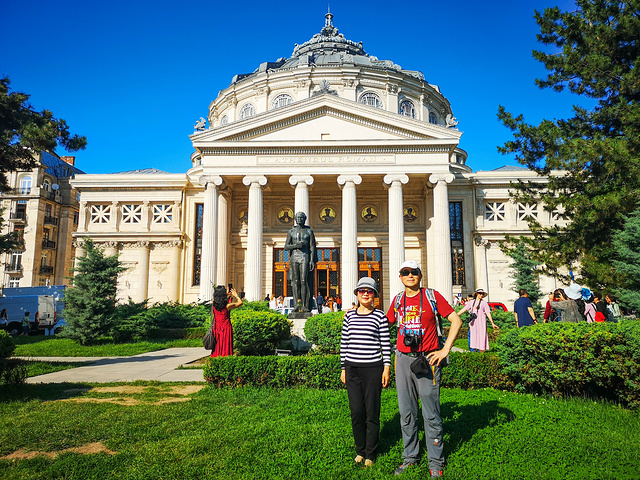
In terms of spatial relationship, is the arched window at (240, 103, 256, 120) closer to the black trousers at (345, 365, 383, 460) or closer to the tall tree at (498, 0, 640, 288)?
the tall tree at (498, 0, 640, 288)

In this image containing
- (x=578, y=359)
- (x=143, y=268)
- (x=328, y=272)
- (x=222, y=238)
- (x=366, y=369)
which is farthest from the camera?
(x=143, y=268)

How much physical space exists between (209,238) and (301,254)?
15713mm

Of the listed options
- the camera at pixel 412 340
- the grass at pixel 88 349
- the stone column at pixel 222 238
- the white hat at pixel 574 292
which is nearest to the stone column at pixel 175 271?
the stone column at pixel 222 238

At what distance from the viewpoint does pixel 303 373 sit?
27.7ft

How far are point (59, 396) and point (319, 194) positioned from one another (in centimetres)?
2794

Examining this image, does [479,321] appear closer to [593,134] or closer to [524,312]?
[524,312]

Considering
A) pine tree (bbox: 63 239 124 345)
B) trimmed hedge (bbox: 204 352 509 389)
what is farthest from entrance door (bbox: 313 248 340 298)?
trimmed hedge (bbox: 204 352 509 389)

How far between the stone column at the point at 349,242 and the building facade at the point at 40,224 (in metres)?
31.1

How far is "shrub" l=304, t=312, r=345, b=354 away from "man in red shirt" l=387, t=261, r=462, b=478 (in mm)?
5804

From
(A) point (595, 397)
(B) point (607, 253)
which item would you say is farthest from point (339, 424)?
(B) point (607, 253)

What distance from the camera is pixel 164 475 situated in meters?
4.35

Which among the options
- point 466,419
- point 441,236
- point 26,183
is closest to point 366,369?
point 466,419

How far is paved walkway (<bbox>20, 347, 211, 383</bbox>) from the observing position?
32.3 ft

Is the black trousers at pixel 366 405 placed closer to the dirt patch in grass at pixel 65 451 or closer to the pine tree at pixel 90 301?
the dirt patch in grass at pixel 65 451
